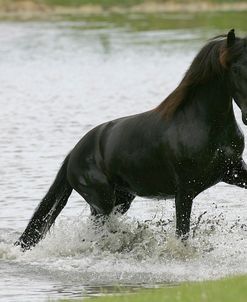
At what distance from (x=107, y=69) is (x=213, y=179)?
2451cm

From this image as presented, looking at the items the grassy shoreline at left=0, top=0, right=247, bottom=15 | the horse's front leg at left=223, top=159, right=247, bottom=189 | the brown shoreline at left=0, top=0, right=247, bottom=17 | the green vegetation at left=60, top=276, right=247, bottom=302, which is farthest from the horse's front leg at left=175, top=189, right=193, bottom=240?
the grassy shoreline at left=0, top=0, right=247, bottom=15

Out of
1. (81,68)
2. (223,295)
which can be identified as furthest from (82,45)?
(223,295)

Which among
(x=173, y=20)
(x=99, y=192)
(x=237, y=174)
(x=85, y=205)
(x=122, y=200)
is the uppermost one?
(x=237, y=174)

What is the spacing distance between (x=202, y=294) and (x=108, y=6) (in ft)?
211

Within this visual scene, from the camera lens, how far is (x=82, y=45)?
4359 centimetres

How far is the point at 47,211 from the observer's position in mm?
11125

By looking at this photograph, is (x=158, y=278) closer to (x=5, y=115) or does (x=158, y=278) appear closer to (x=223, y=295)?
(x=223, y=295)

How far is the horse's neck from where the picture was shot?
9.44 metres

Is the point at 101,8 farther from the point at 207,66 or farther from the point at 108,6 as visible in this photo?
the point at 207,66

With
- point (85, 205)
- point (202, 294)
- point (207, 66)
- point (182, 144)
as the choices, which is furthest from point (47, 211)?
point (202, 294)

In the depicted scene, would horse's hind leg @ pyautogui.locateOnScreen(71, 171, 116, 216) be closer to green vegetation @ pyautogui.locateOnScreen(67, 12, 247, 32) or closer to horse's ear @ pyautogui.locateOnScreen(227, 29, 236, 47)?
horse's ear @ pyautogui.locateOnScreen(227, 29, 236, 47)

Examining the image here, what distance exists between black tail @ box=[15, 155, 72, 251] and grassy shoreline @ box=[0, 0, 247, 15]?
5547 centimetres

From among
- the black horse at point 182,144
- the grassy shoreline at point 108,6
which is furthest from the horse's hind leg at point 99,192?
the grassy shoreline at point 108,6

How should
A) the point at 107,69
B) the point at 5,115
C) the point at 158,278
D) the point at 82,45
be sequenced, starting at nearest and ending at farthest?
1. the point at 158,278
2. the point at 5,115
3. the point at 107,69
4. the point at 82,45
